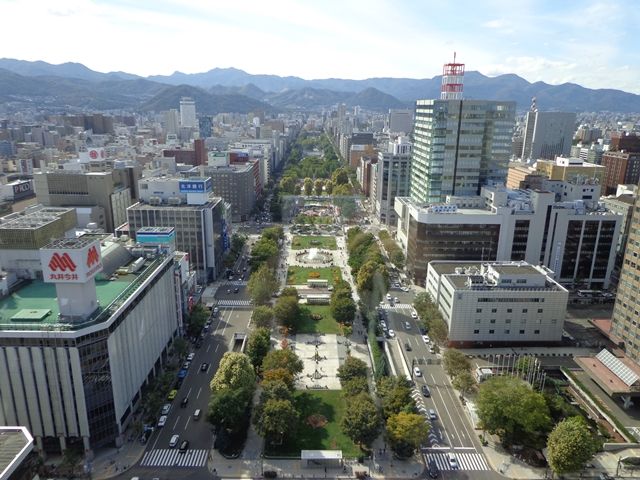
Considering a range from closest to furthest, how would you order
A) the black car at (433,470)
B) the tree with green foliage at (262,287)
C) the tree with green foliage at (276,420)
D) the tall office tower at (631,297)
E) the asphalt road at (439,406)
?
the black car at (433,470)
the tree with green foliage at (276,420)
the asphalt road at (439,406)
the tall office tower at (631,297)
the tree with green foliage at (262,287)

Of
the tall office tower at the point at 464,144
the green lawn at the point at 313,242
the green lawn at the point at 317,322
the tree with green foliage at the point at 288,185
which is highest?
the tall office tower at the point at 464,144

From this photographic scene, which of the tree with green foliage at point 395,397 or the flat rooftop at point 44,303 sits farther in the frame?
the tree with green foliage at point 395,397

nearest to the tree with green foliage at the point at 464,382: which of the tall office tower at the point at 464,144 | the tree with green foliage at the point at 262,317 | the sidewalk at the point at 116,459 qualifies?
the tree with green foliage at the point at 262,317

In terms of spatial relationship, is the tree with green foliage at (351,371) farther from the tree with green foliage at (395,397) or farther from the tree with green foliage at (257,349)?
the tree with green foliage at (257,349)

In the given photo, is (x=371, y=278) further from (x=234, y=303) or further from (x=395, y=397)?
(x=395, y=397)

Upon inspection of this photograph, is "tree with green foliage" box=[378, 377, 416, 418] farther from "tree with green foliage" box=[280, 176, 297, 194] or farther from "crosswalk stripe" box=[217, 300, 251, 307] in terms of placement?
"tree with green foliage" box=[280, 176, 297, 194]

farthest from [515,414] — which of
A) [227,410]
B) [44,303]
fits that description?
[44,303]

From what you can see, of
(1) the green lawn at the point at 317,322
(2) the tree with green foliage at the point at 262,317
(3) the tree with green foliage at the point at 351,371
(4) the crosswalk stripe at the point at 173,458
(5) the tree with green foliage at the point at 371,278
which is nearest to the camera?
(4) the crosswalk stripe at the point at 173,458

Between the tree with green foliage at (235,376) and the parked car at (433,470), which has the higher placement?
the tree with green foliage at (235,376)
